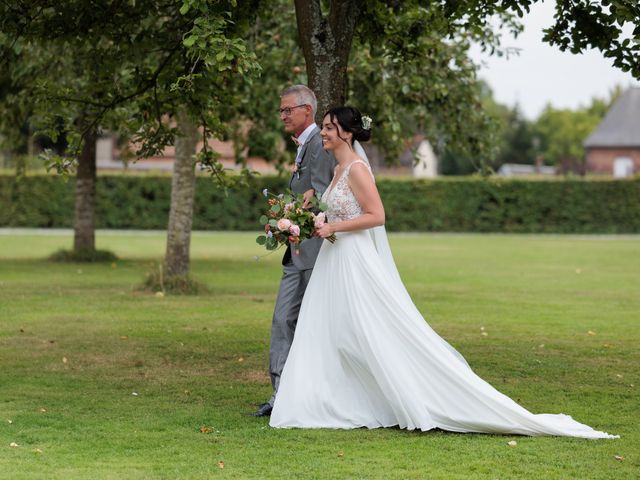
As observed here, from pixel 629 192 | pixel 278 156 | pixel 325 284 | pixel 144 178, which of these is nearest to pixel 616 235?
pixel 629 192

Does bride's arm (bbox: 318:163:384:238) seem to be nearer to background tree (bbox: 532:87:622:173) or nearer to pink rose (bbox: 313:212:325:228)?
pink rose (bbox: 313:212:325:228)

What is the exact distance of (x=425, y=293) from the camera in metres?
19.0

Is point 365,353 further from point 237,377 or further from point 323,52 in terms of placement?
point 323,52

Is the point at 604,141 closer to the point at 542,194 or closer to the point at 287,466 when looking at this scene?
the point at 542,194

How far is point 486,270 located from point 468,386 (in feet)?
57.4

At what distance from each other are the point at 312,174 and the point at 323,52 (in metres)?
1.53

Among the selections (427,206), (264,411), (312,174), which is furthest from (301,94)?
(427,206)

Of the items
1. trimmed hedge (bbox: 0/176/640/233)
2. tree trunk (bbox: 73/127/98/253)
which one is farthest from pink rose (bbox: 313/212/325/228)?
trimmed hedge (bbox: 0/176/640/233)

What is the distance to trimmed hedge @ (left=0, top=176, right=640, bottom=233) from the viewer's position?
40.5 m

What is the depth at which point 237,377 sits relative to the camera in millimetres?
9992

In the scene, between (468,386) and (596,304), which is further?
(596,304)

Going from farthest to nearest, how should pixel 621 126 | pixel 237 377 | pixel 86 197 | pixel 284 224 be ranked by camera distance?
1. pixel 621 126
2. pixel 86 197
3. pixel 237 377
4. pixel 284 224

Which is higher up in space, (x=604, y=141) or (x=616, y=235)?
(x=604, y=141)

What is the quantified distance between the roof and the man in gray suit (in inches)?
3012
